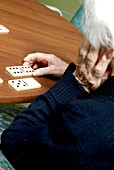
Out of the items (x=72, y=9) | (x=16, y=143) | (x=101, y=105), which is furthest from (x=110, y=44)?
(x=72, y=9)

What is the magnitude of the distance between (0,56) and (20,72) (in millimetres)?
127

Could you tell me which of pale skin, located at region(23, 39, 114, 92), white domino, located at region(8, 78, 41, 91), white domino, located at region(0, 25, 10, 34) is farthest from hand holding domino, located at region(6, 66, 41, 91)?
white domino, located at region(0, 25, 10, 34)

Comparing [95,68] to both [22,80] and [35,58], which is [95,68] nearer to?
[22,80]

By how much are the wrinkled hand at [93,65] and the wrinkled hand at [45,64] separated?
0.86 feet

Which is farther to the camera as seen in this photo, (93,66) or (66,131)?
(93,66)

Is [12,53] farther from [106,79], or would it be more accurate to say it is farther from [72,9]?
[72,9]

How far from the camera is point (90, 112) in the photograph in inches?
40.4

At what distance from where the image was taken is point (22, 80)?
133cm

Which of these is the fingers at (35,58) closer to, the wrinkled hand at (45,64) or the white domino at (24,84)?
the wrinkled hand at (45,64)

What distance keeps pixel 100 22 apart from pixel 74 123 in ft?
0.90

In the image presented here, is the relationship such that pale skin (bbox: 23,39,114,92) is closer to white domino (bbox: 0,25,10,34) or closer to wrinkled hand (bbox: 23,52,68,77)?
wrinkled hand (bbox: 23,52,68,77)

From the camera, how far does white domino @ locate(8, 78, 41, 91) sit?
Result: 1.28 metres

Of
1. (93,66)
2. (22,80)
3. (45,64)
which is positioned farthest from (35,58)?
(93,66)

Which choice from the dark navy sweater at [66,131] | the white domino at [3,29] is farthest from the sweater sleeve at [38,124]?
the white domino at [3,29]
